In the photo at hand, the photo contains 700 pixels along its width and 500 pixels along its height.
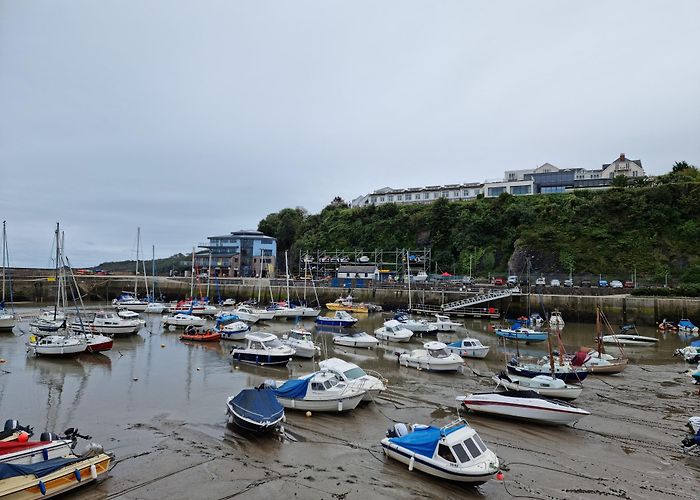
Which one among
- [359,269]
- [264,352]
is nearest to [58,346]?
[264,352]

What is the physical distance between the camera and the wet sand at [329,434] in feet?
38.4

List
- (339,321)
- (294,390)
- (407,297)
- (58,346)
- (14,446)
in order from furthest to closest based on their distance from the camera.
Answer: (407,297) → (339,321) → (58,346) → (294,390) → (14,446)

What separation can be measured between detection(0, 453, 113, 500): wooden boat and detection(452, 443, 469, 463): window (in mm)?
9489

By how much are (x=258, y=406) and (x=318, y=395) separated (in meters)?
2.83

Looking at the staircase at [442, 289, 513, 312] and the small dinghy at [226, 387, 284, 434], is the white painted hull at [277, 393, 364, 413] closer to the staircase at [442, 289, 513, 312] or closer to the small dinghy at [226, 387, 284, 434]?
the small dinghy at [226, 387, 284, 434]

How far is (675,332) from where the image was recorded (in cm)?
3994

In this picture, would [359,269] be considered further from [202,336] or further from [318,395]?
[318,395]

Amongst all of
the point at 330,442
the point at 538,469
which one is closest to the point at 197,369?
the point at 330,442

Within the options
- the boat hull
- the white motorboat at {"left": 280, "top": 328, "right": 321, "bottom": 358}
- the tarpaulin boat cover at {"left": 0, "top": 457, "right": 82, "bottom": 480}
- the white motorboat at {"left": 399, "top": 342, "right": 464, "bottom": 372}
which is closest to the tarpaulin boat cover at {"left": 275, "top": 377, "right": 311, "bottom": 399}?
the boat hull

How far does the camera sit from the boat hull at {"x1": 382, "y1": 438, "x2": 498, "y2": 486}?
11.4 metres

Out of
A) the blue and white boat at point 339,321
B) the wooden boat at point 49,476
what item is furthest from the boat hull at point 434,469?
the blue and white boat at point 339,321

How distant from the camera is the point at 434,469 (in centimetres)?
1195

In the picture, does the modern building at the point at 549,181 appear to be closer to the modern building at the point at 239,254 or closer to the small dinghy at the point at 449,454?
the modern building at the point at 239,254

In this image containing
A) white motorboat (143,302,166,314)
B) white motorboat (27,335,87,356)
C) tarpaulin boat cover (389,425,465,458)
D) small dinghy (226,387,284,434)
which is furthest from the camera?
white motorboat (143,302,166,314)
